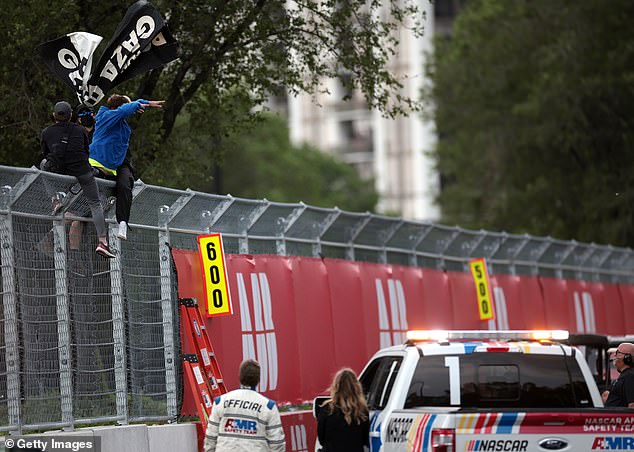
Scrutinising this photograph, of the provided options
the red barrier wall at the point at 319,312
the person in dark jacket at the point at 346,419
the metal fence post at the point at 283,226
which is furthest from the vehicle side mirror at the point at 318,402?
the metal fence post at the point at 283,226

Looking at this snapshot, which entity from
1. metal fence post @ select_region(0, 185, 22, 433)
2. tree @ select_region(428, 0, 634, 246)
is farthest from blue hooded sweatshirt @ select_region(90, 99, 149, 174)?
tree @ select_region(428, 0, 634, 246)

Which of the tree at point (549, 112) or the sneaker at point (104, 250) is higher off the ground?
the tree at point (549, 112)

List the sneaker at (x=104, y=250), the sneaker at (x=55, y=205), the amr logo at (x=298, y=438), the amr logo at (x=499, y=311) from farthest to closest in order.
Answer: the amr logo at (x=499, y=311), the amr logo at (x=298, y=438), the sneaker at (x=104, y=250), the sneaker at (x=55, y=205)

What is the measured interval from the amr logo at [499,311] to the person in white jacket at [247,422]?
15.8 m

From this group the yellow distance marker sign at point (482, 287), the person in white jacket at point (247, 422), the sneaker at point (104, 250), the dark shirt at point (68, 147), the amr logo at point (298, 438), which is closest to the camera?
the person in white jacket at point (247, 422)

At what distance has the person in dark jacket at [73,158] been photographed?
567 inches

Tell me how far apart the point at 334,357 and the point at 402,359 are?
22.9 ft

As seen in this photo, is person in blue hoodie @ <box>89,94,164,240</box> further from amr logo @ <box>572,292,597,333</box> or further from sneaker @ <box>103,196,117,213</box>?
amr logo @ <box>572,292,597,333</box>

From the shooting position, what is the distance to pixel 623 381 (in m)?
15.3

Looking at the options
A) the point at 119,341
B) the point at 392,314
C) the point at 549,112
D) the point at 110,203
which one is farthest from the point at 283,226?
the point at 549,112

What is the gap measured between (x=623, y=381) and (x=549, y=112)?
2774cm

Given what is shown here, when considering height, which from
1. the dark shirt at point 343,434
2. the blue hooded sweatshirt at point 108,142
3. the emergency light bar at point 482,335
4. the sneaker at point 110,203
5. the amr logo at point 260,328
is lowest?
the dark shirt at point 343,434

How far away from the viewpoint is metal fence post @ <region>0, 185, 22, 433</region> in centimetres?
1300

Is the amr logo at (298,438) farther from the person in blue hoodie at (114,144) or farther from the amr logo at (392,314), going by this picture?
the amr logo at (392,314)
